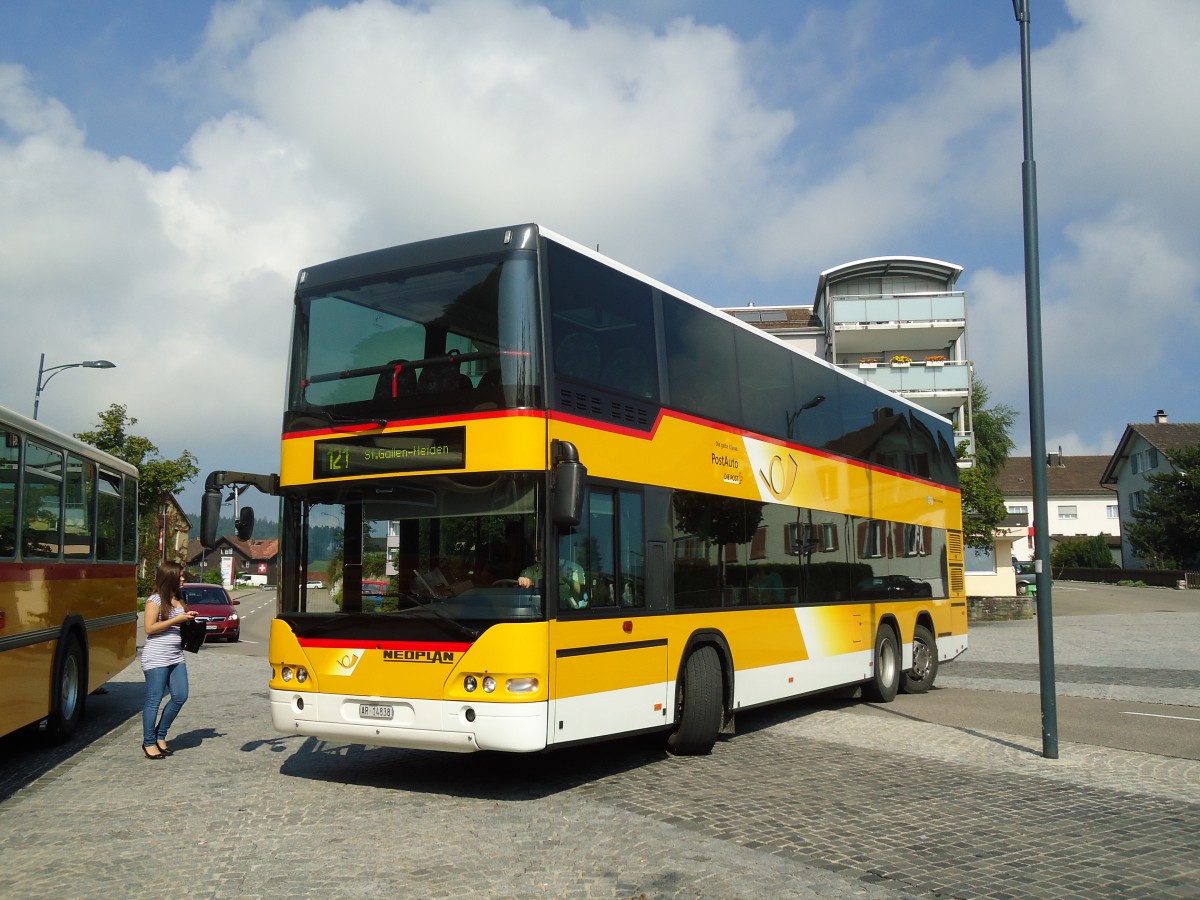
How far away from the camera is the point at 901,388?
142 ft

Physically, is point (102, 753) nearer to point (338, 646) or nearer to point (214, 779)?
point (214, 779)

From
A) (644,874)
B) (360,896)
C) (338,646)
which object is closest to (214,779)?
(338,646)

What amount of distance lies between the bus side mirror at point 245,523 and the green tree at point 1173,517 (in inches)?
2447

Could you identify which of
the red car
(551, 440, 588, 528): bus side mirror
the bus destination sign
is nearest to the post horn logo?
(551, 440, 588, 528): bus side mirror

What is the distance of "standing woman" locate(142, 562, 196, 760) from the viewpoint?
986cm

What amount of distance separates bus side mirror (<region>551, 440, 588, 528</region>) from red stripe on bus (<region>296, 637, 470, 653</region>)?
3.94 ft

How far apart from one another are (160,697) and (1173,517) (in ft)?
208

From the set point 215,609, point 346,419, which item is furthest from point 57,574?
point 215,609

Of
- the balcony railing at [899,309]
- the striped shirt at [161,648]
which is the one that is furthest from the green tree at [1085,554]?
the striped shirt at [161,648]

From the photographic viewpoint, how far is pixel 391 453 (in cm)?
834

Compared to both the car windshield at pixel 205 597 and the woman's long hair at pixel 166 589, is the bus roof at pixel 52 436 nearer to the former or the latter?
the woman's long hair at pixel 166 589

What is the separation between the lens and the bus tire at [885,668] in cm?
1454

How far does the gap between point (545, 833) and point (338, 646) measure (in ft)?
7.92

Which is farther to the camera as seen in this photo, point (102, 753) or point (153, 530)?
point (153, 530)
